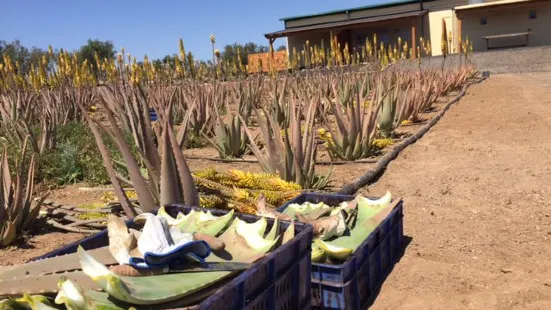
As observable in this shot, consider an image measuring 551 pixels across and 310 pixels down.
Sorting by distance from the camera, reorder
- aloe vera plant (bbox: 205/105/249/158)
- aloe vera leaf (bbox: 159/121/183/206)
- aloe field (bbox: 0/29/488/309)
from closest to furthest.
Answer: aloe field (bbox: 0/29/488/309) → aloe vera leaf (bbox: 159/121/183/206) → aloe vera plant (bbox: 205/105/249/158)

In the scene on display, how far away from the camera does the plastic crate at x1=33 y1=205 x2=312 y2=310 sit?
1451mm

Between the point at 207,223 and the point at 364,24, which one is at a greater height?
the point at 364,24

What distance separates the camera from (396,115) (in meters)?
7.09

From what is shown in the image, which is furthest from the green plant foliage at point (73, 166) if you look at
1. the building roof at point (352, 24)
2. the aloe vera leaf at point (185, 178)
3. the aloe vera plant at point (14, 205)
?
the building roof at point (352, 24)

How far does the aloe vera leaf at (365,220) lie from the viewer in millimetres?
2488

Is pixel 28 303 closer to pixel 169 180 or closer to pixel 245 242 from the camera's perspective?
pixel 245 242

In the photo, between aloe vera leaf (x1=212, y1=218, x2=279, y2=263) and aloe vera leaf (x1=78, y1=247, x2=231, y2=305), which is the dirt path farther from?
aloe vera leaf (x1=78, y1=247, x2=231, y2=305)

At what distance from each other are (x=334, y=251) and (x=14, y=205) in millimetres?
2136

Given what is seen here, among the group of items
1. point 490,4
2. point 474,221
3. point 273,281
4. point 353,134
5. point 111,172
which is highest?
point 490,4

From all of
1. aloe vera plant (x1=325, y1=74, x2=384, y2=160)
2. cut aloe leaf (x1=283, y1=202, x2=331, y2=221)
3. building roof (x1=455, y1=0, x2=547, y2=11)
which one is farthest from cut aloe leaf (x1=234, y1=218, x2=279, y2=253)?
building roof (x1=455, y1=0, x2=547, y2=11)

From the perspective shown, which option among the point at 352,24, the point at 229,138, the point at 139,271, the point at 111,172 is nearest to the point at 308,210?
the point at 111,172

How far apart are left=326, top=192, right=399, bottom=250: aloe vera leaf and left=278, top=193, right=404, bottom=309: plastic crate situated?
49 millimetres

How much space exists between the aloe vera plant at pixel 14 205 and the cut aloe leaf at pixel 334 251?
6.37 feet

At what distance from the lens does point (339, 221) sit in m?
2.52
